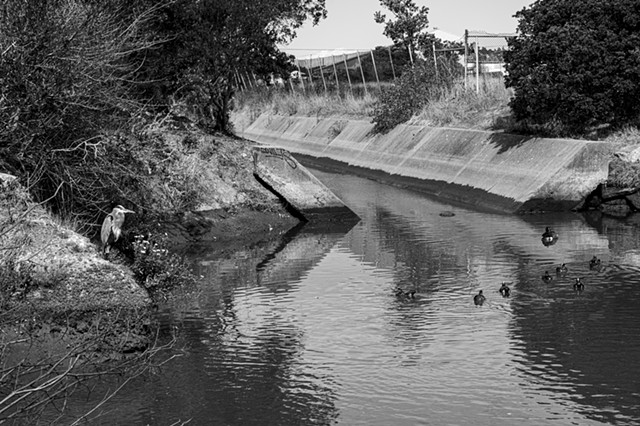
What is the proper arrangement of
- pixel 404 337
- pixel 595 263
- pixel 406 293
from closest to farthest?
1. pixel 404 337
2. pixel 406 293
3. pixel 595 263

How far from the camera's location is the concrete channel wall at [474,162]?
87.4 ft

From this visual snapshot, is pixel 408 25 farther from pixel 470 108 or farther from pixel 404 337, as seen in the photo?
pixel 404 337

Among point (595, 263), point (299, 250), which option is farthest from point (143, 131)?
point (595, 263)

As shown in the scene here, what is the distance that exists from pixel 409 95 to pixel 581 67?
1487cm

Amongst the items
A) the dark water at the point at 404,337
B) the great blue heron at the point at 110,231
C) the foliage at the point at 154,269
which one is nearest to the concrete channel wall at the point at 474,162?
the dark water at the point at 404,337

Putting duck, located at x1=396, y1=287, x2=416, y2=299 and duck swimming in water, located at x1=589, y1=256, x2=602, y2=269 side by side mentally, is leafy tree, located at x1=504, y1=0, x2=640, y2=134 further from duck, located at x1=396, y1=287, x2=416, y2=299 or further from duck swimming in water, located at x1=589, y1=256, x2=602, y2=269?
duck, located at x1=396, y1=287, x2=416, y2=299

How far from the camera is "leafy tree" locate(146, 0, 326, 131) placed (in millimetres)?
28469

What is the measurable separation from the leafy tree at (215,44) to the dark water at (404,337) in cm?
807

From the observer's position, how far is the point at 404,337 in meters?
14.2

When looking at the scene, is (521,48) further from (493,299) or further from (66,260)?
(66,260)

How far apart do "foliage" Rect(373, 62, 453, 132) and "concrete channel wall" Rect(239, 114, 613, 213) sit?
0.82 m

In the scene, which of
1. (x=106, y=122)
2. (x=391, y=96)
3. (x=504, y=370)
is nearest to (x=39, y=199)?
(x=106, y=122)

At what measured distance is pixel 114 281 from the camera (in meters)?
13.3

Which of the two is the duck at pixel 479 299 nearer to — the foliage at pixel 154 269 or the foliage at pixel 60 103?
the foliage at pixel 154 269
